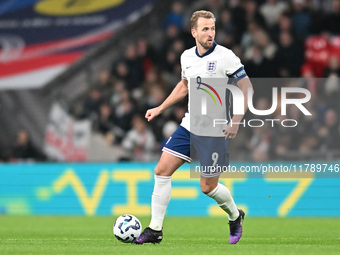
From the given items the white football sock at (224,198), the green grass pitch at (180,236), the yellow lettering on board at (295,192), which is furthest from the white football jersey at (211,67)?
the yellow lettering on board at (295,192)

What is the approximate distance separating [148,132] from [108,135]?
106 centimetres

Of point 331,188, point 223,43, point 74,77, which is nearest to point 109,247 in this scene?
point 331,188

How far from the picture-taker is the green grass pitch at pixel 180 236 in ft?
22.9

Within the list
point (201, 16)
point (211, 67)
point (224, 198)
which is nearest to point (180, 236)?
point (224, 198)

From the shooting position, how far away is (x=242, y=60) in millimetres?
15125

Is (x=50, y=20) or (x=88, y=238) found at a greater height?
(x=50, y=20)

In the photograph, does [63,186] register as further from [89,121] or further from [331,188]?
[331,188]

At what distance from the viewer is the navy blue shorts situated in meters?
7.57

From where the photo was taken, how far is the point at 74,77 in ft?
55.2

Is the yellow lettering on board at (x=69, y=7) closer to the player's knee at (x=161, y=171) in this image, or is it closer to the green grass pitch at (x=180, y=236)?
the green grass pitch at (x=180, y=236)

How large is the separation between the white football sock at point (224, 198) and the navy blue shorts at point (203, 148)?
0.20 m

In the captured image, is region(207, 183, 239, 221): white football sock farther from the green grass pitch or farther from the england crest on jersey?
the england crest on jersey

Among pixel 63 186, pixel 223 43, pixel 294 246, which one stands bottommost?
pixel 63 186

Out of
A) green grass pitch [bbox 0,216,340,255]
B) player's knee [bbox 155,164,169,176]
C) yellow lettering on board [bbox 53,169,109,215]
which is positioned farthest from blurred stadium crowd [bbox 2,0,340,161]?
player's knee [bbox 155,164,169,176]
